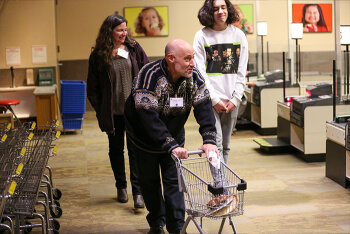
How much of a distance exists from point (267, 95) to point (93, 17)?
5.47 meters

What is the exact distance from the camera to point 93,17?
13578 mm

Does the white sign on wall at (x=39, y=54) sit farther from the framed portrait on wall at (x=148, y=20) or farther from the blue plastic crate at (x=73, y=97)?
the framed portrait on wall at (x=148, y=20)

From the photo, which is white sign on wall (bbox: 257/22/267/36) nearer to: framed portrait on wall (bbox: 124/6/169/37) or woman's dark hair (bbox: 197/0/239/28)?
framed portrait on wall (bbox: 124/6/169/37)

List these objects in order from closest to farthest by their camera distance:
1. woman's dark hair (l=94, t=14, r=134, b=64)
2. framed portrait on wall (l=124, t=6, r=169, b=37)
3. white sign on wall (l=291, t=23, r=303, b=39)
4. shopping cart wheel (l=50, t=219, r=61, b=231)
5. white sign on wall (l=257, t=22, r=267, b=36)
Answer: shopping cart wheel (l=50, t=219, r=61, b=231) → woman's dark hair (l=94, t=14, r=134, b=64) → white sign on wall (l=291, t=23, r=303, b=39) → white sign on wall (l=257, t=22, r=267, b=36) → framed portrait on wall (l=124, t=6, r=169, b=37)

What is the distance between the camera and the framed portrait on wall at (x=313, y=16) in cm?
1441

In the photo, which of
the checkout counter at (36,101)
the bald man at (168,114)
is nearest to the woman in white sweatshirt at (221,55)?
the bald man at (168,114)

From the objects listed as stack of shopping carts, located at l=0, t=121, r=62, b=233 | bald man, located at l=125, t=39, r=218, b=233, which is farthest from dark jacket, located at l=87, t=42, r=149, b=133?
bald man, located at l=125, t=39, r=218, b=233

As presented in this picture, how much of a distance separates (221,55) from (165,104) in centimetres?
136

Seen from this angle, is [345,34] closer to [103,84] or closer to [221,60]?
[221,60]

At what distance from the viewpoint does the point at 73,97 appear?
10305mm

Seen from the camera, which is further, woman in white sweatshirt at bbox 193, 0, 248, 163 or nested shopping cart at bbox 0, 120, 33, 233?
woman in white sweatshirt at bbox 193, 0, 248, 163

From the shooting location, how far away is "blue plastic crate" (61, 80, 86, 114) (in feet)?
33.6

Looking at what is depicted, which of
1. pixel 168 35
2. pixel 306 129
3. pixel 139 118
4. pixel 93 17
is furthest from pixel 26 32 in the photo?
pixel 139 118

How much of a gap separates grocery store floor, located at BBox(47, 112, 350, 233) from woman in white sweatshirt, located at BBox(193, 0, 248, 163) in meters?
0.74
